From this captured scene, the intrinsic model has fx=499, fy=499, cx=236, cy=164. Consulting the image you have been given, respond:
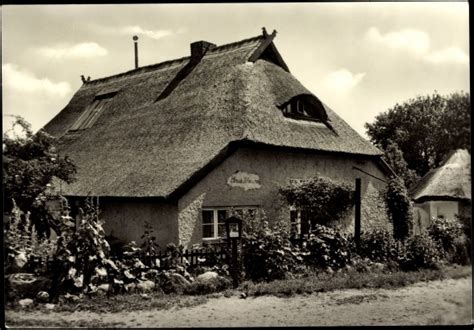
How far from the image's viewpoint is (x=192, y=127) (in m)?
14.4

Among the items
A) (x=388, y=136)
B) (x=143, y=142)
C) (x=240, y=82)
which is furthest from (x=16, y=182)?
(x=388, y=136)

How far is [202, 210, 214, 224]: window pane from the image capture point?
A: 1305 cm

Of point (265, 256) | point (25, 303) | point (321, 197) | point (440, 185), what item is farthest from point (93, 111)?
point (440, 185)

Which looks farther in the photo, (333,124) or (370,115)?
(333,124)

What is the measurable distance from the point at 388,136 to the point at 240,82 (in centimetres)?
1770

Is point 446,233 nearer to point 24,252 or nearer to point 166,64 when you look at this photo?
point 24,252

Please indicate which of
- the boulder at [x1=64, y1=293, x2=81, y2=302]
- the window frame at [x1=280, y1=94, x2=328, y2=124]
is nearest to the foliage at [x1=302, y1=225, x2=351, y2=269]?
the window frame at [x1=280, y1=94, x2=328, y2=124]

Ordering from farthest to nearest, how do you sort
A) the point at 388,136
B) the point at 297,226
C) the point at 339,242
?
the point at 388,136 → the point at 297,226 → the point at 339,242

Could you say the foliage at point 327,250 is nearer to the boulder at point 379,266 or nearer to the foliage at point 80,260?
the boulder at point 379,266

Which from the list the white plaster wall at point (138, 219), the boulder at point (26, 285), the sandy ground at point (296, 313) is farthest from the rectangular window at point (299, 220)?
the boulder at point (26, 285)

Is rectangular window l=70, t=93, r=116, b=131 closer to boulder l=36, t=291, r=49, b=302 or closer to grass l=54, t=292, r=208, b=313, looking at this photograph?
boulder l=36, t=291, r=49, b=302

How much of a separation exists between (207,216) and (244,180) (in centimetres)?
143

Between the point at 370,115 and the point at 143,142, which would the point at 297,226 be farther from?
the point at 143,142

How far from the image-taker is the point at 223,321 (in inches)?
322
